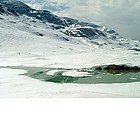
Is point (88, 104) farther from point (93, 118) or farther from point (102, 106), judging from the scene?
point (93, 118)

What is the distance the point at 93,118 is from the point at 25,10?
530 feet

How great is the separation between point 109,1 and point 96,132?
557 cm

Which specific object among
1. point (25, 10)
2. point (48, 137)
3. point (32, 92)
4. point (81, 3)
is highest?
point (25, 10)

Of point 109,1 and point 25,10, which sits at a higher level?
point 25,10

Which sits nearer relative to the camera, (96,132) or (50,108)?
(96,132)

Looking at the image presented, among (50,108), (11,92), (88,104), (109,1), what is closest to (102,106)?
(88,104)

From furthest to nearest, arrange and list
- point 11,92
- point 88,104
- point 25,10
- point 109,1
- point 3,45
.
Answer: point 25,10
point 3,45
point 109,1
point 11,92
point 88,104

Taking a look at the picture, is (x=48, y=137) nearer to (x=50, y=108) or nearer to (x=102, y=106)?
(x=50, y=108)

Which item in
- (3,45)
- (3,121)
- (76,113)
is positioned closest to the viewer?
(3,121)

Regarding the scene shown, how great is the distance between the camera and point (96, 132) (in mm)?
4914

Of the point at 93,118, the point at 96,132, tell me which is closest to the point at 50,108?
the point at 93,118

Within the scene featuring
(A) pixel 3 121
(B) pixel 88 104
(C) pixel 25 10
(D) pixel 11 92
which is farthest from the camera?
(C) pixel 25 10

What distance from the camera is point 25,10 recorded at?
16188 centimetres

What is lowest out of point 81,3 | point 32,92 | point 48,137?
point 48,137
